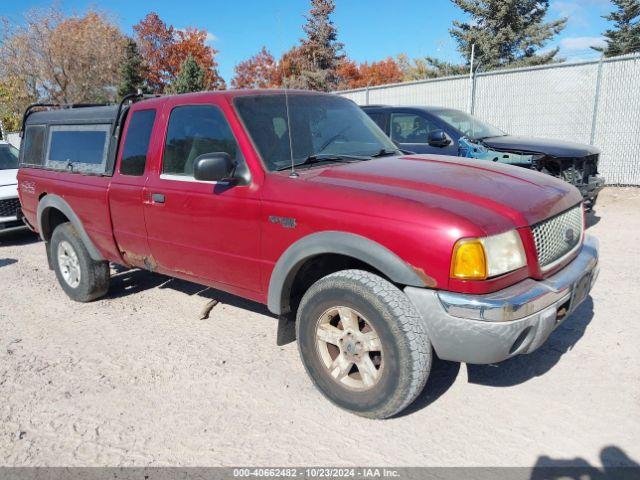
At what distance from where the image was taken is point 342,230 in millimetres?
2789

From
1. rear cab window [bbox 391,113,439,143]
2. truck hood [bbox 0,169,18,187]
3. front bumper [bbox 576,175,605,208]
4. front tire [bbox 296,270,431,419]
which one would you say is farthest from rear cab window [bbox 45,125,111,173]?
front bumper [bbox 576,175,605,208]

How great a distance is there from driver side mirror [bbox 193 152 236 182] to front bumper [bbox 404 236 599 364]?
138 cm

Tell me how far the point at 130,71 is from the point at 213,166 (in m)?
38.3

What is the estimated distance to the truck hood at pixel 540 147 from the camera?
22.3 feet

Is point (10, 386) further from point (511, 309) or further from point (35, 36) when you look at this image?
point (35, 36)

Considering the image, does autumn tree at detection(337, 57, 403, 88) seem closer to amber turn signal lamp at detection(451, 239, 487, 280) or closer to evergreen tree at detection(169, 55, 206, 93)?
evergreen tree at detection(169, 55, 206, 93)

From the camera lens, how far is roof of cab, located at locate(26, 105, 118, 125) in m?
4.61

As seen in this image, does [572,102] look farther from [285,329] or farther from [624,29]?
[624,29]

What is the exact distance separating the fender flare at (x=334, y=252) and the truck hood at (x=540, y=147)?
5.08 m

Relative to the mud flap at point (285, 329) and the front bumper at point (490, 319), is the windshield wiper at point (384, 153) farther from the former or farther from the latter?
the front bumper at point (490, 319)

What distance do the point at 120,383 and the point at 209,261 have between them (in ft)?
3.46

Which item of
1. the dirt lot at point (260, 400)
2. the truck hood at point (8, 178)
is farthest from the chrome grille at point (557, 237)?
the truck hood at point (8, 178)

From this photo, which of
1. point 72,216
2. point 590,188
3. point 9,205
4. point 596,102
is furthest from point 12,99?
point 590,188

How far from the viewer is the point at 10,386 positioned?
3.49m
